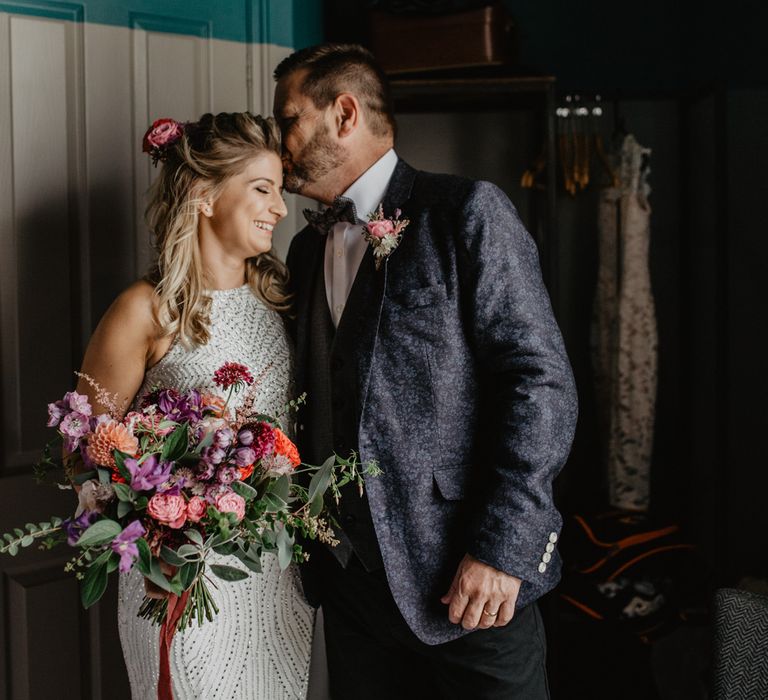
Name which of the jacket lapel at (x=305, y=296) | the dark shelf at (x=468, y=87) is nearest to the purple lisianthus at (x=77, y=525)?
the jacket lapel at (x=305, y=296)

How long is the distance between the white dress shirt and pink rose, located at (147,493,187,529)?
0.69 m

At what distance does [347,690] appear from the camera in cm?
199

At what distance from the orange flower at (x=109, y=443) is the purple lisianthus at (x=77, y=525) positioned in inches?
3.4

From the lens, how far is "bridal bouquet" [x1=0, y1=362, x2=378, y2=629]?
1.37m

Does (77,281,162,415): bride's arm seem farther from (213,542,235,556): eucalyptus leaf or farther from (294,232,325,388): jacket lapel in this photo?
(213,542,235,556): eucalyptus leaf

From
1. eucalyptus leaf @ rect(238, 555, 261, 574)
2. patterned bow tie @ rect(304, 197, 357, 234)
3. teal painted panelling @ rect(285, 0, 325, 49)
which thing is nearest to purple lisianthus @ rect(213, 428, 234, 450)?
eucalyptus leaf @ rect(238, 555, 261, 574)

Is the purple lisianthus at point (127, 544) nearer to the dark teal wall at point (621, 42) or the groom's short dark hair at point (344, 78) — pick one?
the groom's short dark hair at point (344, 78)

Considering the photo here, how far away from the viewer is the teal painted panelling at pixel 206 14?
7.25ft

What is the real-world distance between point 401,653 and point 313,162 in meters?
1.13

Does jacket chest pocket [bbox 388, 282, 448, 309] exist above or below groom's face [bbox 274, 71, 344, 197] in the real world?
below

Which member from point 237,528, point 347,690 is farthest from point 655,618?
point 237,528

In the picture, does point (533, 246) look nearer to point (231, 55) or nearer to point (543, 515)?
point (543, 515)

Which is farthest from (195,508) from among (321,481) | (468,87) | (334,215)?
(468,87)

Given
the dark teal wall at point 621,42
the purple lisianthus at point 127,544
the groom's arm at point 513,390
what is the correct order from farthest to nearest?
the dark teal wall at point 621,42, the groom's arm at point 513,390, the purple lisianthus at point 127,544
